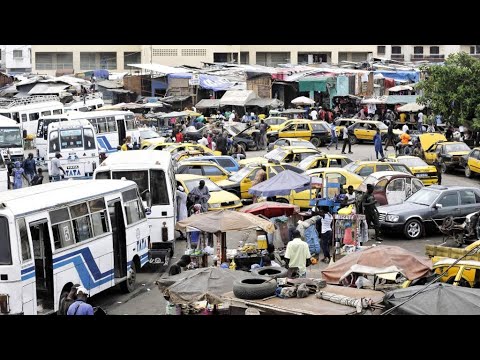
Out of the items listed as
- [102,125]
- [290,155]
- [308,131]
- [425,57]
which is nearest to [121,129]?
[102,125]

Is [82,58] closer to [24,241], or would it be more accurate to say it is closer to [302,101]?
[302,101]

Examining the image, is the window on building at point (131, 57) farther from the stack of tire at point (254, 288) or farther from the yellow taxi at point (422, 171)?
the stack of tire at point (254, 288)

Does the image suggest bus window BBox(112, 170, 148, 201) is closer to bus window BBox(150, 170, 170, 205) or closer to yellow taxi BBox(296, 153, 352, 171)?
bus window BBox(150, 170, 170, 205)

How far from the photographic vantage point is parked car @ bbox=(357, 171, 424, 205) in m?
21.3

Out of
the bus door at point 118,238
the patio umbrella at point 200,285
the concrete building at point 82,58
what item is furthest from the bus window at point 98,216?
the concrete building at point 82,58

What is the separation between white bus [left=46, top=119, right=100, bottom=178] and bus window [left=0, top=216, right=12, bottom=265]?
51.5 feet

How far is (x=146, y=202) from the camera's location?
17641mm

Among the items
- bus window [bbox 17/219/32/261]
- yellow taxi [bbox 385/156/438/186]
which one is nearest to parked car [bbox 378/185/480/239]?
yellow taxi [bbox 385/156/438/186]

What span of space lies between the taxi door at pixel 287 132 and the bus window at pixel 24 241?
78.9 feet

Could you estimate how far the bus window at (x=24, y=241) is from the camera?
1262cm

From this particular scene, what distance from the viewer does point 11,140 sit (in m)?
31.9

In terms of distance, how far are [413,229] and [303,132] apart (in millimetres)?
17160
